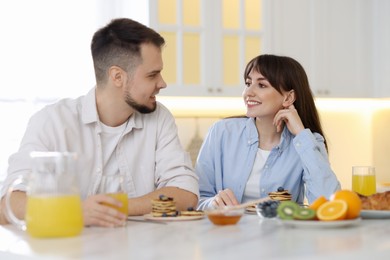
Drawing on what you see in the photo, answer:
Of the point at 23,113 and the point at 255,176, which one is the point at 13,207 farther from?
the point at 23,113

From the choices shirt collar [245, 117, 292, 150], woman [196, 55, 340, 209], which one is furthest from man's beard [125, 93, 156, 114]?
shirt collar [245, 117, 292, 150]

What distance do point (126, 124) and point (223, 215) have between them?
844 millimetres

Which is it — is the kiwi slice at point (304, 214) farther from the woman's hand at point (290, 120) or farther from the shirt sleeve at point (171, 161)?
the woman's hand at point (290, 120)

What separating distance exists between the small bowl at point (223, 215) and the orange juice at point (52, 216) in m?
0.40

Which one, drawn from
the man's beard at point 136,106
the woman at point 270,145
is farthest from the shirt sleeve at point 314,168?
the man's beard at point 136,106

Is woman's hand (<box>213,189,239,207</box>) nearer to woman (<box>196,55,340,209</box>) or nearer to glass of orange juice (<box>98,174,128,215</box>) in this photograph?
woman (<box>196,55,340,209</box>)

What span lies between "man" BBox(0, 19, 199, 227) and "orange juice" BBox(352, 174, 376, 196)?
608 millimetres

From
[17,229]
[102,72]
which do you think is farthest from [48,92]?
[17,229]

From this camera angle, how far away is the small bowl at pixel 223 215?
2.04m

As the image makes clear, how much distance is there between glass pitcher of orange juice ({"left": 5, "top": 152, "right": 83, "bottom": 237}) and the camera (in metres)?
1.80

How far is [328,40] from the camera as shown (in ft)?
15.9

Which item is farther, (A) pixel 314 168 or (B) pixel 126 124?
(A) pixel 314 168

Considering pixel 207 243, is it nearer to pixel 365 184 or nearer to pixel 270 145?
pixel 365 184

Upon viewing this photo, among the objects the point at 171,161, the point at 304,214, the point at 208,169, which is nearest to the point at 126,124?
the point at 171,161
